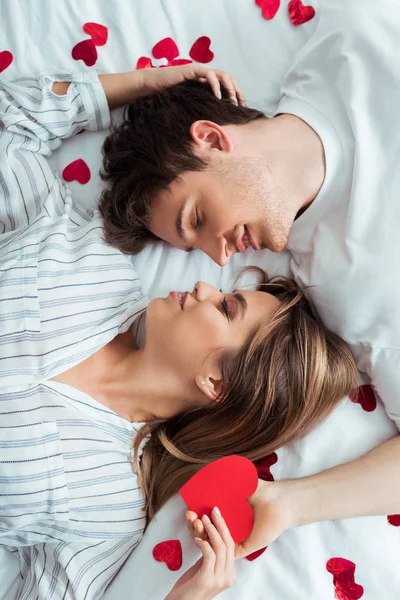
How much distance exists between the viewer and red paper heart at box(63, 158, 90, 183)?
197 centimetres

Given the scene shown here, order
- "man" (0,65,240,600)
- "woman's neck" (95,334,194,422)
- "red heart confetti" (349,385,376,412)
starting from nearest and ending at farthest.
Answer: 1. "man" (0,65,240,600)
2. "woman's neck" (95,334,194,422)
3. "red heart confetti" (349,385,376,412)

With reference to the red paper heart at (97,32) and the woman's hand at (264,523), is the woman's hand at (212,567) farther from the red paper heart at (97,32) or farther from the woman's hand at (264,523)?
the red paper heart at (97,32)

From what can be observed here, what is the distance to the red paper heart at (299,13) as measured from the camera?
2.01 m

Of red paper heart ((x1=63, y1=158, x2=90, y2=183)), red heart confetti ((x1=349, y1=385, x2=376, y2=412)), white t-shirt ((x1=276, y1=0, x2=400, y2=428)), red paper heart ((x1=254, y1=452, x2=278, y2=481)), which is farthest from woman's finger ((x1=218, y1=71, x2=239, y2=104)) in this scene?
red paper heart ((x1=254, y1=452, x2=278, y2=481))

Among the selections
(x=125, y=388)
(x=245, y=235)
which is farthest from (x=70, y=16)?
(x=125, y=388)

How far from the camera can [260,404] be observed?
5.23 feet

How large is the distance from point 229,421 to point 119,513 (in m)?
0.37

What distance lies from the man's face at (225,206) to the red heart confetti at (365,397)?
48 centimetres

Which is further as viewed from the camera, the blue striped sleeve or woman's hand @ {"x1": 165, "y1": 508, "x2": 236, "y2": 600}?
the blue striped sleeve

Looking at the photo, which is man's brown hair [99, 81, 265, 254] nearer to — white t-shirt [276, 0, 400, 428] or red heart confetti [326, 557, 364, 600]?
white t-shirt [276, 0, 400, 428]

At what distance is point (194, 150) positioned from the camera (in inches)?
65.5

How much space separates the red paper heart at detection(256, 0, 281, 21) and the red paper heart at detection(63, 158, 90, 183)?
2.57ft

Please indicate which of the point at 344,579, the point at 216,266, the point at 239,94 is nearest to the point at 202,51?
the point at 239,94

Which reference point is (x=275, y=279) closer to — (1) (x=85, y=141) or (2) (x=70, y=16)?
(1) (x=85, y=141)
